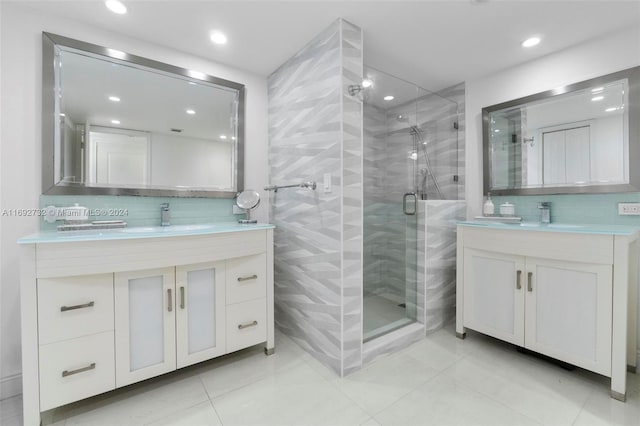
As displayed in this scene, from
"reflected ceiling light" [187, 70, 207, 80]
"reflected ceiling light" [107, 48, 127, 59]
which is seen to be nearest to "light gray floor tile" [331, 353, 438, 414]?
"reflected ceiling light" [187, 70, 207, 80]

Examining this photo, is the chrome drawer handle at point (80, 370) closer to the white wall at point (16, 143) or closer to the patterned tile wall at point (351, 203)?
the white wall at point (16, 143)

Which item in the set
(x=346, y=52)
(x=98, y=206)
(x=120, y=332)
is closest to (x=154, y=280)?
(x=120, y=332)

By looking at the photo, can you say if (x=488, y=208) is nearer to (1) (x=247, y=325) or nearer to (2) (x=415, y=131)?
(2) (x=415, y=131)

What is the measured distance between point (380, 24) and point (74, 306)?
2.41 m

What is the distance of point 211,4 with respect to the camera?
165 centimetres

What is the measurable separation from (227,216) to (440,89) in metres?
2.50

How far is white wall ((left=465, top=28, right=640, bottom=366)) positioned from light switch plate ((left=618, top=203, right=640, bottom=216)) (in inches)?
35.6

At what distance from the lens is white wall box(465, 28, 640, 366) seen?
6.19ft

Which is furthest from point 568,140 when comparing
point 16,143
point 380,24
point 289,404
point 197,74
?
point 16,143

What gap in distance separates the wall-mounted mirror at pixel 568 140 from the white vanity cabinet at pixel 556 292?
55cm

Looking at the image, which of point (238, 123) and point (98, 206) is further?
point (238, 123)

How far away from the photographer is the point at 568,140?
2109 mm

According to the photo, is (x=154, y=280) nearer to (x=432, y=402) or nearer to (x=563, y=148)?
(x=432, y=402)

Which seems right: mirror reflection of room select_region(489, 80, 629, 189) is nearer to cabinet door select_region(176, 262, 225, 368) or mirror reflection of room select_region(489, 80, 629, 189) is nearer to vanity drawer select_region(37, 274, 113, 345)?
cabinet door select_region(176, 262, 225, 368)
